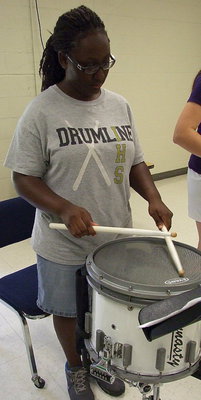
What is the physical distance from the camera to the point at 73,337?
1400 millimetres

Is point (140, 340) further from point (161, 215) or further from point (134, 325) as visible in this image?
point (161, 215)

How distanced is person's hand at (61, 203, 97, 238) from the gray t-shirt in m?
0.14

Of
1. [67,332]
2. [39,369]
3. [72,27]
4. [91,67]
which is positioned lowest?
[39,369]

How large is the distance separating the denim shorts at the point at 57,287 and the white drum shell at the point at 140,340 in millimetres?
384

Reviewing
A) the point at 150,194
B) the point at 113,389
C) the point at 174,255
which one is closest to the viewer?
the point at 174,255

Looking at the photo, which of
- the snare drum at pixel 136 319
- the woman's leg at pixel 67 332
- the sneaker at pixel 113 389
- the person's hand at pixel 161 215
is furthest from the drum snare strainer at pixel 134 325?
the sneaker at pixel 113 389

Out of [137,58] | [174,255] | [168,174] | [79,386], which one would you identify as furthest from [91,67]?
[168,174]

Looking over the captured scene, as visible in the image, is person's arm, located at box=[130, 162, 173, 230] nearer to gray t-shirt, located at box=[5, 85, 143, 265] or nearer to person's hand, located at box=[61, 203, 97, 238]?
gray t-shirt, located at box=[5, 85, 143, 265]

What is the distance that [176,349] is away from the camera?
0.84 metres

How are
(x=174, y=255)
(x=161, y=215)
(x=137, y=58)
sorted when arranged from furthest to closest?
(x=137, y=58), (x=161, y=215), (x=174, y=255)

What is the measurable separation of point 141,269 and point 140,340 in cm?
17

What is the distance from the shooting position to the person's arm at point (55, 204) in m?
1.00

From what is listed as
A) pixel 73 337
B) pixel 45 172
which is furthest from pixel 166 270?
pixel 73 337

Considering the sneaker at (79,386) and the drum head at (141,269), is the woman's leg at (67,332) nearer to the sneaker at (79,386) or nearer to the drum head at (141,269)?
the sneaker at (79,386)
